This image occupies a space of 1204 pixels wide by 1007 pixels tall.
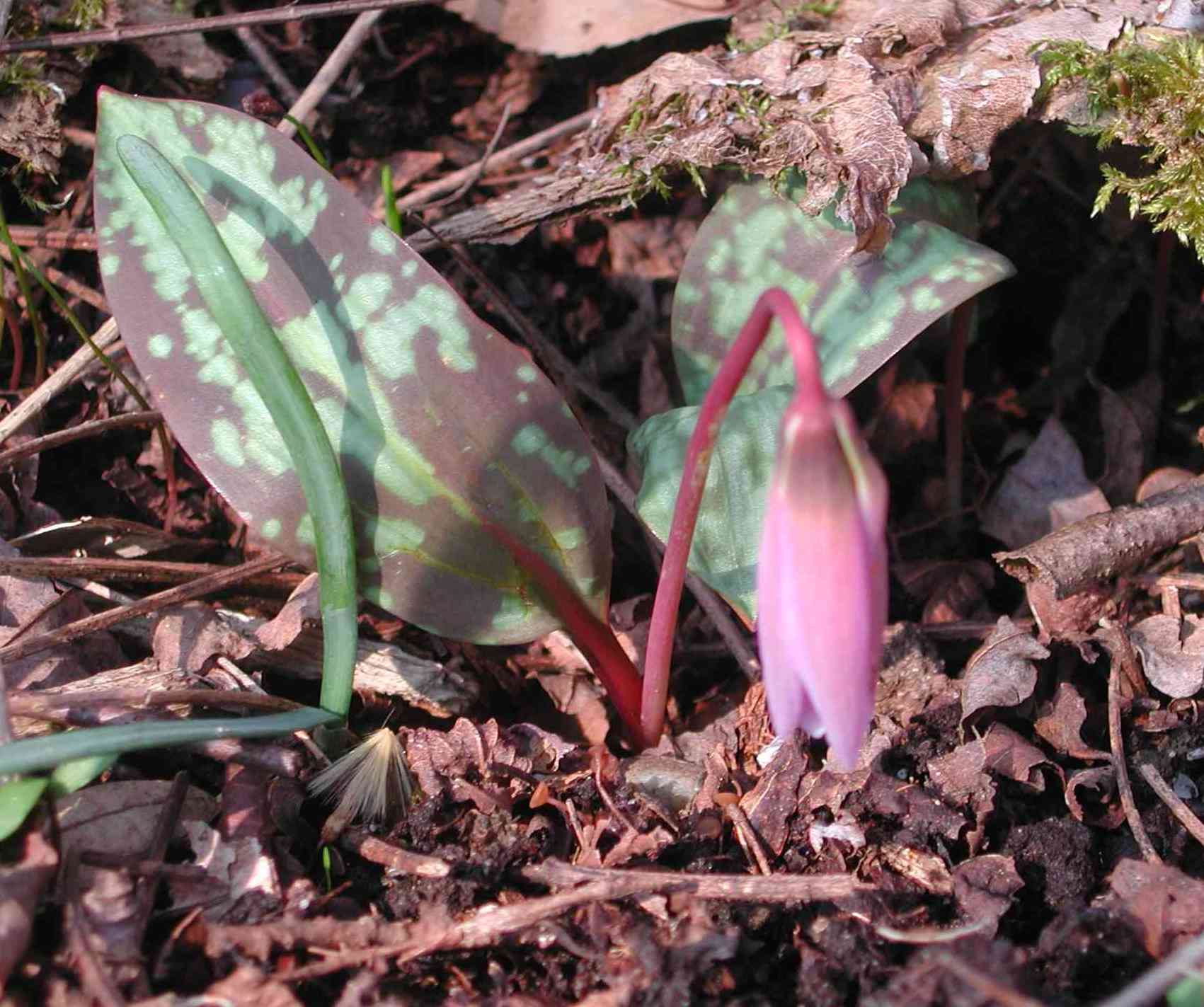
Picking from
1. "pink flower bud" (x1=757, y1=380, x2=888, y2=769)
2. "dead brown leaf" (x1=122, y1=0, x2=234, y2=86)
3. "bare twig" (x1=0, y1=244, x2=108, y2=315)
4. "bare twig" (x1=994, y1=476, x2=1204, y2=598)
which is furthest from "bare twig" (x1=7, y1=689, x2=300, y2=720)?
"dead brown leaf" (x1=122, y1=0, x2=234, y2=86)

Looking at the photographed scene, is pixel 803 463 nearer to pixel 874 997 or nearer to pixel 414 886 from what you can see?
pixel 874 997

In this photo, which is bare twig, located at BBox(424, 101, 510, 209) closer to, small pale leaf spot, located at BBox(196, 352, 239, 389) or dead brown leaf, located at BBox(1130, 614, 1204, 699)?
small pale leaf spot, located at BBox(196, 352, 239, 389)

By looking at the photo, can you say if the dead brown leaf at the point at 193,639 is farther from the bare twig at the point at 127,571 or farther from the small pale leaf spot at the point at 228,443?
the small pale leaf spot at the point at 228,443

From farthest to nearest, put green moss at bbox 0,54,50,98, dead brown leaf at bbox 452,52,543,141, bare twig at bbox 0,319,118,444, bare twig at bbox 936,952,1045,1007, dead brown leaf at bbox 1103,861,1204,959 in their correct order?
dead brown leaf at bbox 452,52,543,141 → green moss at bbox 0,54,50,98 → bare twig at bbox 0,319,118,444 → dead brown leaf at bbox 1103,861,1204,959 → bare twig at bbox 936,952,1045,1007

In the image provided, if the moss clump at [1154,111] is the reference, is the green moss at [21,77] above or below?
above

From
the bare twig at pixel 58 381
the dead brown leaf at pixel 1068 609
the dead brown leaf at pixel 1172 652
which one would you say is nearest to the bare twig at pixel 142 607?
the bare twig at pixel 58 381

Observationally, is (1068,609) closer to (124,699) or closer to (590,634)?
(590,634)

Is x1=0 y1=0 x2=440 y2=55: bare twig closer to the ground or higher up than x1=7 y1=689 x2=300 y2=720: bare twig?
higher up

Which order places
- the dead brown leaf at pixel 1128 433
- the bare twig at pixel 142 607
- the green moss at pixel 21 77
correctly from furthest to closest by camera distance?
1. the dead brown leaf at pixel 1128 433
2. the green moss at pixel 21 77
3. the bare twig at pixel 142 607

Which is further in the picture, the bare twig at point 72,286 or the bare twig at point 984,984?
the bare twig at point 72,286
